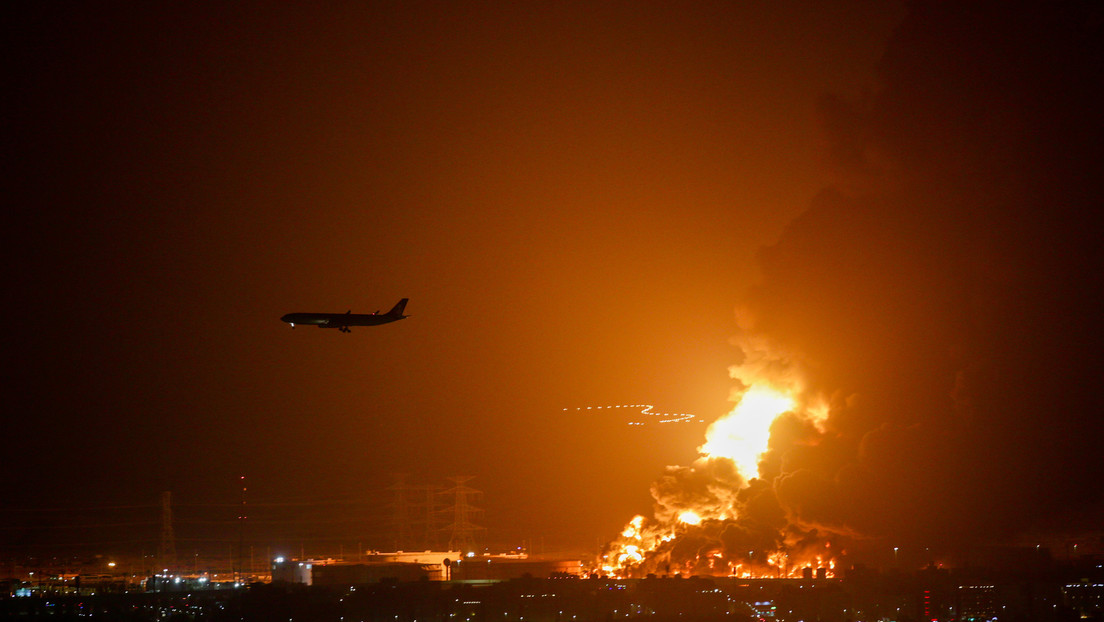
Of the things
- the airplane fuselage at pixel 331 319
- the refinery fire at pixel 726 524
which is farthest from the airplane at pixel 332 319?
the refinery fire at pixel 726 524

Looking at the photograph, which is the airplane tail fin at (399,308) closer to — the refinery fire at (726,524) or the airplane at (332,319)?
the airplane at (332,319)

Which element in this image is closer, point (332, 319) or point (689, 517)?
point (332, 319)

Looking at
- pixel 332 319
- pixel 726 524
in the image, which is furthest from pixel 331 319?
pixel 726 524

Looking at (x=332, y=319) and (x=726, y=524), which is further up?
(x=332, y=319)

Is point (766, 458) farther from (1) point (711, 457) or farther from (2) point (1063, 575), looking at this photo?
→ (2) point (1063, 575)

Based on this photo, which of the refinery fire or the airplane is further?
the refinery fire

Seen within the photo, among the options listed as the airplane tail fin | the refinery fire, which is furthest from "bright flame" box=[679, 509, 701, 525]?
the airplane tail fin

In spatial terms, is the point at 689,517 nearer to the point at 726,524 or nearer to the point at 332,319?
the point at 726,524

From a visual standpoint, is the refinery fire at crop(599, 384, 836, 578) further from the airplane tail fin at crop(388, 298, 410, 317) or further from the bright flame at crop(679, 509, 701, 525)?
the airplane tail fin at crop(388, 298, 410, 317)
